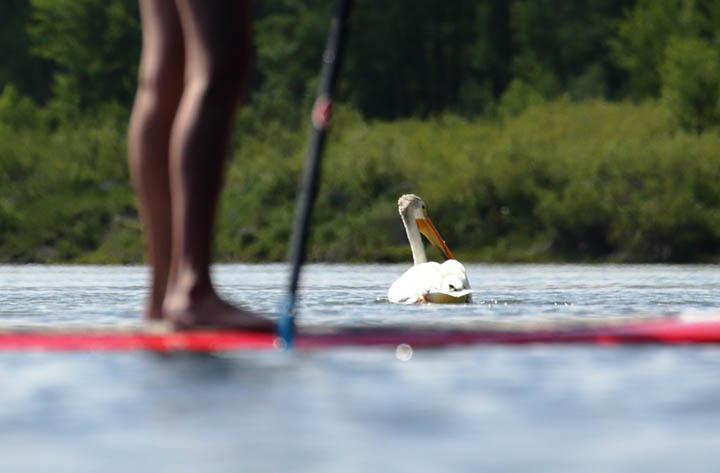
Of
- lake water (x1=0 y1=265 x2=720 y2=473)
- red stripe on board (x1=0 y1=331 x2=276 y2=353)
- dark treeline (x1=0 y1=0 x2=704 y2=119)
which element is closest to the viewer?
lake water (x1=0 y1=265 x2=720 y2=473)

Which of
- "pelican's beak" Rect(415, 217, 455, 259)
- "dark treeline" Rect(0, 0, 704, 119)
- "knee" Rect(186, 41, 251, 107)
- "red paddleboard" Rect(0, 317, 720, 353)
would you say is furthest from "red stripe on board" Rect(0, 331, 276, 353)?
"dark treeline" Rect(0, 0, 704, 119)

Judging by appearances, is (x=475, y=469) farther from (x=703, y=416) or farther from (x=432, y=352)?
(x=432, y=352)

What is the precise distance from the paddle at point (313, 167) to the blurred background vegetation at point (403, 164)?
2081 centimetres

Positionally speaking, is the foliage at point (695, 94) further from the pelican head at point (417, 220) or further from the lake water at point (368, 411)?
the lake water at point (368, 411)

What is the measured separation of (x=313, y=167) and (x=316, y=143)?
11 centimetres

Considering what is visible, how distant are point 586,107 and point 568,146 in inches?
143

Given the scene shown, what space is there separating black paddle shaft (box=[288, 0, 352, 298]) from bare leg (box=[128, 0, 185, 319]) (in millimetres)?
637

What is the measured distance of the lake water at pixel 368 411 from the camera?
389cm

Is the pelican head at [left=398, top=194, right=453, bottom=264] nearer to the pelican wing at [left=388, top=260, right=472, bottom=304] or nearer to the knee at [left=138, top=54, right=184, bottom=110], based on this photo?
the pelican wing at [left=388, top=260, right=472, bottom=304]

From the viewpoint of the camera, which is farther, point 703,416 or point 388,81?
point 388,81

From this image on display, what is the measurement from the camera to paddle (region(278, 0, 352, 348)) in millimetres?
6258

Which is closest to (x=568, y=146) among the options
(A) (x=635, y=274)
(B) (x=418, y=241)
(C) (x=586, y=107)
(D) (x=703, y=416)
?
(C) (x=586, y=107)

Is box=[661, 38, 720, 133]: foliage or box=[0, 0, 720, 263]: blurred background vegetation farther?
box=[661, 38, 720, 133]: foliage

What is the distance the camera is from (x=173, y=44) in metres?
6.74
